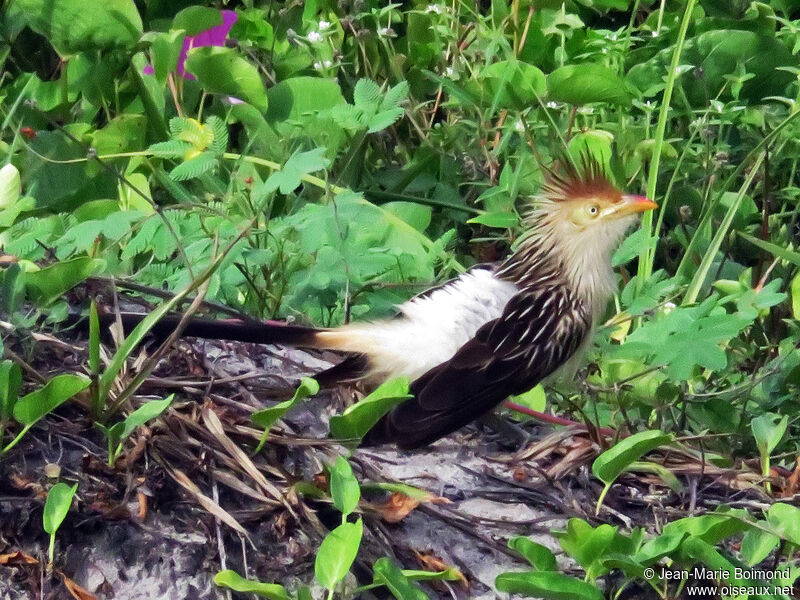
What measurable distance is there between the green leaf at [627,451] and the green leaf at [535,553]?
23 cm

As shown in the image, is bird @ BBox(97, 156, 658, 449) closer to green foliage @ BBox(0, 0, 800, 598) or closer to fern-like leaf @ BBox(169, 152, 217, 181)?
green foliage @ BBox(0, 0, 800, 598)

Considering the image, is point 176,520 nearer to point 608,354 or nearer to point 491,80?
point 608,354

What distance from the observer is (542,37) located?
425cm

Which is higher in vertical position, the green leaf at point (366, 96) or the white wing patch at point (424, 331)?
the green leaf at point (366, 96)

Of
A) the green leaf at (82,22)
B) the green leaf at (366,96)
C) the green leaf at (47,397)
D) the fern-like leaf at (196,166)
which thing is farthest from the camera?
the green leaf at (82,22)

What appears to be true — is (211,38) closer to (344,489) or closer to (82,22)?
(82,22)

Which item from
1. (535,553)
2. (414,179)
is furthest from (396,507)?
(414,179)

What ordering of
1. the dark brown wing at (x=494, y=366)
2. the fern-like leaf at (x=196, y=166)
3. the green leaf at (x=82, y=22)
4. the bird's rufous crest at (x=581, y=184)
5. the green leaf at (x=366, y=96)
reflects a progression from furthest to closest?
1. the green leaf at (x=82, y=22)
2. the green leaf at (x=366, y=96)
3. the bird's rufous crest at (x=581, y=184)
4. the fern-like leaf at (x=196, y=166)
5. the dark brown wing at (x=494, y=366)

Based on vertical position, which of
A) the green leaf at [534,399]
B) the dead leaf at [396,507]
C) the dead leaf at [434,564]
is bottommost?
the green leaf at [534,399]

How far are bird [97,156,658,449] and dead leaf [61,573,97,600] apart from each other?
2.00ft

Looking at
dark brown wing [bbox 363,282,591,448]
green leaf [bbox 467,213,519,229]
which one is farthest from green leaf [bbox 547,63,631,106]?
dark brown wing [bbox 363,282,591,448]

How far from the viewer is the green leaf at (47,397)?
5.96 feet

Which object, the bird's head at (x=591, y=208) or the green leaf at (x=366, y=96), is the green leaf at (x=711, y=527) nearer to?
the bird's head at (x=591, y=208)

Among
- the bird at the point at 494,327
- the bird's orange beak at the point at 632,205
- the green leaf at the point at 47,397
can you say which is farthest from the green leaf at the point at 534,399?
the green leaf at the point at 47,397
